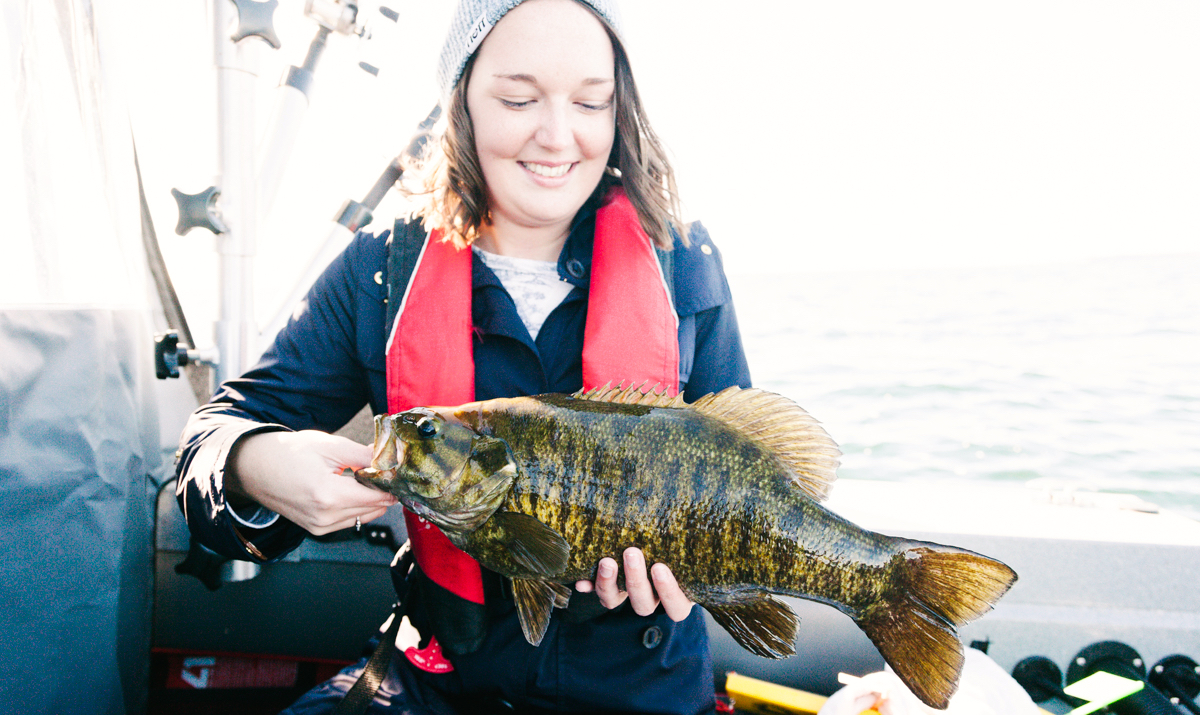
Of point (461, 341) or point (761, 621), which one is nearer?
point (761, 621)

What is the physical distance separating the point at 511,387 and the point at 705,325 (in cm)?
63

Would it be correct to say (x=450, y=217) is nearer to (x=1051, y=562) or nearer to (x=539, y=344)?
(x=539, y=344)

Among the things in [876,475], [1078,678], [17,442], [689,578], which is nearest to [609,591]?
[689,578]

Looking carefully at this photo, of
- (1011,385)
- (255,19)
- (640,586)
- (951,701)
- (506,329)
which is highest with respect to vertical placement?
(255,19)

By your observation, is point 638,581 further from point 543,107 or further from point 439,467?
point 543,107

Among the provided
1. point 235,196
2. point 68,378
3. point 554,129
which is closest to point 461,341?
point 554,129

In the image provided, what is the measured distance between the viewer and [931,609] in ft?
4.48

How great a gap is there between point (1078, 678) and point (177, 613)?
3.63m

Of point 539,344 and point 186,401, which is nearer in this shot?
point 539,344

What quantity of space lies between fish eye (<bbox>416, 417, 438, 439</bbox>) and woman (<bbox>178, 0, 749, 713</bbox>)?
15.8 inches

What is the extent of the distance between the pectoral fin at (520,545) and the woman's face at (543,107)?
3.00ft

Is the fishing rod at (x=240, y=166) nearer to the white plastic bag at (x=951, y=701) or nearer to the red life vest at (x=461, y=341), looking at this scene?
the red life vest at (x=461, y=341)

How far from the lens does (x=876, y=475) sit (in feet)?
35.1

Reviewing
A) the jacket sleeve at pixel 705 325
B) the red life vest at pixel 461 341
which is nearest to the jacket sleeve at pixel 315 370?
the red life vest at pixel 461 341
